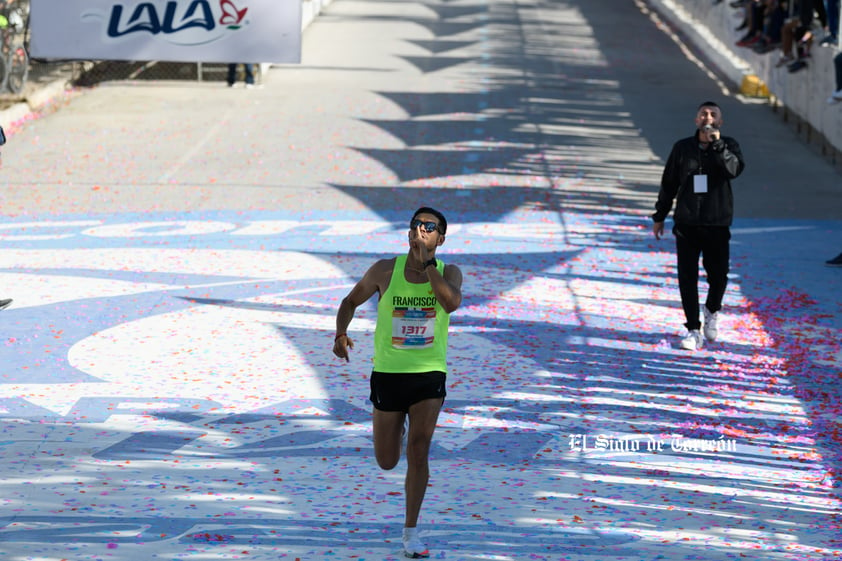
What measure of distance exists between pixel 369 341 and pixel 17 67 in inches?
618

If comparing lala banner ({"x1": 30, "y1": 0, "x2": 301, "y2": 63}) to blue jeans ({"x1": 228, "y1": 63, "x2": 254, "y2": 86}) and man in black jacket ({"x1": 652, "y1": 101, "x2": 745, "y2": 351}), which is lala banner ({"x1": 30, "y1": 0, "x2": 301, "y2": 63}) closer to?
man in black jacket ({"x1": 652, "y1": 101, "x2": 745, "y2": 351})

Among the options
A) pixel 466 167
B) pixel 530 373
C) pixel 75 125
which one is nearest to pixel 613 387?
pixel 530 373

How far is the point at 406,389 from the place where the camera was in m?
7.13

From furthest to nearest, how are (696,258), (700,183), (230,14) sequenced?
(230,14), (696,258), (700,183)

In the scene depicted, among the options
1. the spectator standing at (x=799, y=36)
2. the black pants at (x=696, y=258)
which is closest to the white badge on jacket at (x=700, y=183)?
the black pants at (x=696, y=258)

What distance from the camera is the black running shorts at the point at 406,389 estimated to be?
23.4 ft

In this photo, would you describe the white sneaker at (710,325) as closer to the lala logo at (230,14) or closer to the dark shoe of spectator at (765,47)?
the lala logo at (230,14)

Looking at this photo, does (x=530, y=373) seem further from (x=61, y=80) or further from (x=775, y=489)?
(x=61, y=80)

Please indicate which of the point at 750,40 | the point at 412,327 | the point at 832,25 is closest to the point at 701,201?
the point at 412,327

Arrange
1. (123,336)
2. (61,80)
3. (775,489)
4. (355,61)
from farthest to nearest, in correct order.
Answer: (355,61), (61,80), (123,336), (775,489)

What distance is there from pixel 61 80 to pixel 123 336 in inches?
681

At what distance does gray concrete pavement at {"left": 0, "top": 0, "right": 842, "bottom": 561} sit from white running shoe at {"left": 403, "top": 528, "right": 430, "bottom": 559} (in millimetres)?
142

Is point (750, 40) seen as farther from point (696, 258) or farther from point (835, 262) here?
point (696, 258)

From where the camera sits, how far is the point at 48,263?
15.2 m
